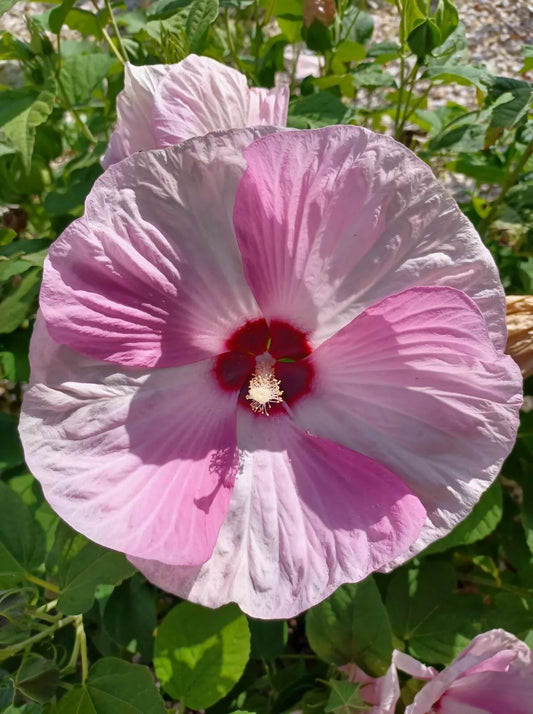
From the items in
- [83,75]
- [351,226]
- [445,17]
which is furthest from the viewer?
[83,75]

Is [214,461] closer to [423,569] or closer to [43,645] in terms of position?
[43,645]

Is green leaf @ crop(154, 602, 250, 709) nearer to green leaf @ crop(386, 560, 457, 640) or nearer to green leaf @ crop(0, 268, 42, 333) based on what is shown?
green leaf @ crop(386, 560, 457, 640)

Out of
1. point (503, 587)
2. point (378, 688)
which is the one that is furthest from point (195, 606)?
point (503, 587)

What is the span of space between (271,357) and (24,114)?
2.08 ft

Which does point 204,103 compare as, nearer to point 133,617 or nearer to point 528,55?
point 528,55

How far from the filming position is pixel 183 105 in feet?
2.56

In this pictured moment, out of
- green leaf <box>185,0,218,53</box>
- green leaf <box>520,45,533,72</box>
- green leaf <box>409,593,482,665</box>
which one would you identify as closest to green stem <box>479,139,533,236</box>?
green leaf <box>520,45,533,72</box>

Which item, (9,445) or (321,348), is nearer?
(321,348)

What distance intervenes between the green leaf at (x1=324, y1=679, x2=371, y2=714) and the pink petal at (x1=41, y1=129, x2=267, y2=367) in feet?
1.58

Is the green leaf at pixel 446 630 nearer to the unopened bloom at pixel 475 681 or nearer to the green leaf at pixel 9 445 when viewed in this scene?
the unopened bloom at pixel 475 681

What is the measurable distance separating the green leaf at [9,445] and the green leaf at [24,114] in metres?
0.53

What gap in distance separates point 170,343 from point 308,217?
213mm

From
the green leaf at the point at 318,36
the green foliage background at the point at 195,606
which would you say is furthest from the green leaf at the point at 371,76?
the green leaf at the point at 318,36

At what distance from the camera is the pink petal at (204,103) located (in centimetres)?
77
